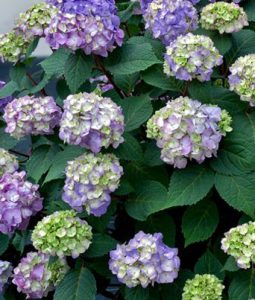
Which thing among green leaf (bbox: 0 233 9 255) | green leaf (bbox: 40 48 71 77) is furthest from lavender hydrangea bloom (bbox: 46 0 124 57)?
green leaf (bbox: 0 233 9 255)

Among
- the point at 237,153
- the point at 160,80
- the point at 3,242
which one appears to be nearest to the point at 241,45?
the point at 160,80

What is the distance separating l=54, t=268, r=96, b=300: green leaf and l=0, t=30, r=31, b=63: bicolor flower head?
0.72m

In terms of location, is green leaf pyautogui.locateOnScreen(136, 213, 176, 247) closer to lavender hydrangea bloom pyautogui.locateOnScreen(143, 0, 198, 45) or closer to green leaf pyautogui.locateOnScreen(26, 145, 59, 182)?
green leaf pyautogui.locateOnScreen(26, 145, 59, 182)

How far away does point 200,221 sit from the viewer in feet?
6.90

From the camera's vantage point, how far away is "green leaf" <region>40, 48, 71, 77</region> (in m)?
2.26

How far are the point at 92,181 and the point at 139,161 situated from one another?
188 mm

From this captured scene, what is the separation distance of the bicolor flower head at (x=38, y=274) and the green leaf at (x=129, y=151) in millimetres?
304

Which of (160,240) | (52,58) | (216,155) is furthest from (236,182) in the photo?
(52,58)

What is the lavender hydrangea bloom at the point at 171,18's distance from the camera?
88.7 inches

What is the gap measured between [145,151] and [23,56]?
1.92 feet

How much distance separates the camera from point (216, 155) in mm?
2049

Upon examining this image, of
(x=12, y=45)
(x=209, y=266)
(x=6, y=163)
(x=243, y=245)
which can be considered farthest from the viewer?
(x=12, y=45)

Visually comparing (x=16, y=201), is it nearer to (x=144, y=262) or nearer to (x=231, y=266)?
(x=144, y=262)

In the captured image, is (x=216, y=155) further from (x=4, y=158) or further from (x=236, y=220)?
(x=4, y=158)
